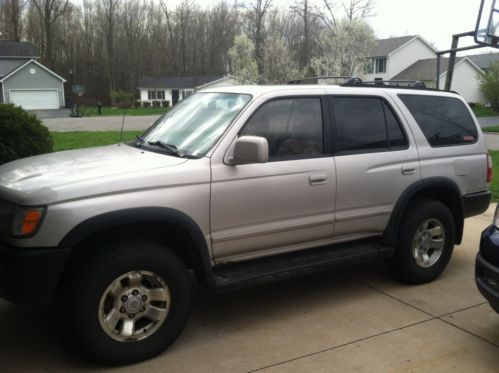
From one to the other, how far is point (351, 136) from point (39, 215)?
2.63 m

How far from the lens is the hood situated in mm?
3109

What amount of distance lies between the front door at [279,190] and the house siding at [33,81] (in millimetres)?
50355

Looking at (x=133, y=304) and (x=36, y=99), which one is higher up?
(x=36, y=99)

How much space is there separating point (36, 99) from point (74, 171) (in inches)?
2033

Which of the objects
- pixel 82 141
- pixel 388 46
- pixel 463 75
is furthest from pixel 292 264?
pixel 388 46

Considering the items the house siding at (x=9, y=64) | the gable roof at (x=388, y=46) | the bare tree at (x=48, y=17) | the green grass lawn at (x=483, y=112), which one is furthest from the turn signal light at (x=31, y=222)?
the bare tree at (x=48, y=17)

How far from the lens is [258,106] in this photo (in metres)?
3.93

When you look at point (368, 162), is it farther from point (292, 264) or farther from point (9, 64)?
point (9, 64)

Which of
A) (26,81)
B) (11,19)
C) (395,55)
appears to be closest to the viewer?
(26,81)

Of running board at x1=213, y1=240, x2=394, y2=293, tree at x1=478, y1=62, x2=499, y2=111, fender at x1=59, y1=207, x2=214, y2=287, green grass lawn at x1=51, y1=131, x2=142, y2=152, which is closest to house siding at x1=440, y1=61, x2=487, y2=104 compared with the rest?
tree at x1=478, y1=62, x2=499, y2=111

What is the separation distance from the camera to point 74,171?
11.1ft

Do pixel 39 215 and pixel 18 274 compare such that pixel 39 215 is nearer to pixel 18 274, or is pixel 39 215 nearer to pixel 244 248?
pixel 18 274

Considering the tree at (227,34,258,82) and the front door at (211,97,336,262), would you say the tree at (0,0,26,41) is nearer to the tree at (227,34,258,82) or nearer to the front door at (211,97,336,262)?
the tree at (227,34,258,82)

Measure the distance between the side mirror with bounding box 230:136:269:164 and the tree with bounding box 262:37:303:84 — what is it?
4221 centimetres
